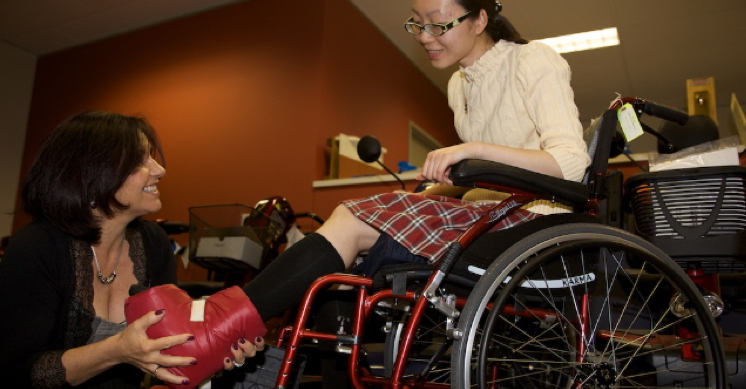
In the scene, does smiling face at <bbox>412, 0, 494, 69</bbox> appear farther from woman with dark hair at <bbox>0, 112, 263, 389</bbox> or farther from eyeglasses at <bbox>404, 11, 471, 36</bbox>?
woman with dark hair at <bbox>0, 112, 263, 389</bbox>

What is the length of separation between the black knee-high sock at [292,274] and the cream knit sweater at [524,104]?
0.49 metres

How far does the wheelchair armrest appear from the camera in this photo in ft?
3.18

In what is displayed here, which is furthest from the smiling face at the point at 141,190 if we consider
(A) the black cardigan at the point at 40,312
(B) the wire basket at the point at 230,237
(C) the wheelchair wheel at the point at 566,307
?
(B) the wire basket at the point at 230,237

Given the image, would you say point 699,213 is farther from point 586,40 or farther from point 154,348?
point 586,40

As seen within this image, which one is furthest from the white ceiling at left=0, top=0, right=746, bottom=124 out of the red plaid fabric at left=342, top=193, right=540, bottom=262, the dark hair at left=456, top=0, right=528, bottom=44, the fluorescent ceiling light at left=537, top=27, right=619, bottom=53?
the red plaid fabric at left=342, top=193, right=540, bottom=262

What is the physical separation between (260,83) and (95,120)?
118 inches

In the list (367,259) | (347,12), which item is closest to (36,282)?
(367,259)

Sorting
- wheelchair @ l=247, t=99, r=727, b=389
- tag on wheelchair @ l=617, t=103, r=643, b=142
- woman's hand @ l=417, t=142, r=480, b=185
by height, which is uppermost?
tag on wheelchair @ l=617, t=103, r=643, b=142

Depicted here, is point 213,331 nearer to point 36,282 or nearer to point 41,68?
point 36,282

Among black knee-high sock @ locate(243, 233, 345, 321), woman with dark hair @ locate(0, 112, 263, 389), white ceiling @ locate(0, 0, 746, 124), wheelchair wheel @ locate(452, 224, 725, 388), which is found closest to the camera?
wheelchair wheel @ locate(452, 224, 725, 388)

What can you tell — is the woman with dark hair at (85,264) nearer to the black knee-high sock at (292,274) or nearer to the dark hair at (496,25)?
the black knee-high sock at (292,274)

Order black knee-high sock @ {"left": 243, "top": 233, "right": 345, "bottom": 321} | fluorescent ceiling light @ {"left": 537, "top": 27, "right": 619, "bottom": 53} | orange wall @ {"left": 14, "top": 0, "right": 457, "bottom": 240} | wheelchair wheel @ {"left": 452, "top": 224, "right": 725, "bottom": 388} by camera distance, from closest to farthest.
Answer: wheelchair wheel @ {"left": 452, "top": 224, "right": 725, "bottom": 388} < black knee-high sock @ {"left": 243, "top": 233, "right": 345, "bottom": 321} < orange wall @ {"left": 14, "top": 0, "right": 457, "bottom": 240} < fluorescent ceiling light @ {"left": 537, "top": 27, "right": 619, "bottom": 53}

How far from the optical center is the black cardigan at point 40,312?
3.82 ft

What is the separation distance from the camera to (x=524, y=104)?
52.9 inches
